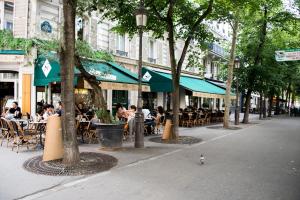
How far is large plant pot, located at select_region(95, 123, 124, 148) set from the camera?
11.1 meters

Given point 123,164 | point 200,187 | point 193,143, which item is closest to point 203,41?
point 193,143

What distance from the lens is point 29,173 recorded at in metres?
7.95

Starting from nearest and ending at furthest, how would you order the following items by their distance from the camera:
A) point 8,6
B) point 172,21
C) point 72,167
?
point 72,167 → point 172,21 → point 8,6

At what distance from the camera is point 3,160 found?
9.30m

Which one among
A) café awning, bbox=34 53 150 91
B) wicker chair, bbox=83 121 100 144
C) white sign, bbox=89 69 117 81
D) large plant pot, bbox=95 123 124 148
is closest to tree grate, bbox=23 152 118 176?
large plant pot, bbox=95 123 124 148

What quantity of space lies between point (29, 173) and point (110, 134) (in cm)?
359

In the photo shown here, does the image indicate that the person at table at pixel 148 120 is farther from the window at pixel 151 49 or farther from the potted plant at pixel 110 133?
the window at pixel 151 49


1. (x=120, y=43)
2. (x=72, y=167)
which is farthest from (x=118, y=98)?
(x=72, y=167)

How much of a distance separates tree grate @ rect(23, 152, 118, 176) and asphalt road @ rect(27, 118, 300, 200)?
1.40 ft

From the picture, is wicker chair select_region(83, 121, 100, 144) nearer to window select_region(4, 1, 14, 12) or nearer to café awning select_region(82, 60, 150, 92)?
café awning select_region(82, 60, 150, 92)

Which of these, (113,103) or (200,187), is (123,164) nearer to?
(200,187)

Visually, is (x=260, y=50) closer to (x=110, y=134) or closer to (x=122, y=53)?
(x=122, y=53)

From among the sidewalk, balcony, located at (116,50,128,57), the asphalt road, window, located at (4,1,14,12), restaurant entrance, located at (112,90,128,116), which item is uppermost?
window, located at (4,1,14,12)

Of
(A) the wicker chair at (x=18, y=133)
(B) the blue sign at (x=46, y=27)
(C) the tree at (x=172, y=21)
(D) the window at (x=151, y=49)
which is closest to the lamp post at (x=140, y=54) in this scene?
(C) the tree at (x=172, y=21)
